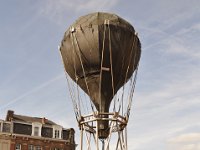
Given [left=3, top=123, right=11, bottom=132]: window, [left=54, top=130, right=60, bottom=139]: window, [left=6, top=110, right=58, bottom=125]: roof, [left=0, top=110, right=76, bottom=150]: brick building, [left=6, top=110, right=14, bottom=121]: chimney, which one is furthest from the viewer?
[left=54, top=130, right=60, bottom=139]: window

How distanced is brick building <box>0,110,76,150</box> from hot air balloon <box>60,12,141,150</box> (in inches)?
1044

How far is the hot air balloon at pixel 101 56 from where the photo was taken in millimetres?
19375

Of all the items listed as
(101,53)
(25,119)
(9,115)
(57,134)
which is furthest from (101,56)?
(25,119)

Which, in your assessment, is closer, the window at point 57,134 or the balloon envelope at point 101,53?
the balloon envelope at point 101,53

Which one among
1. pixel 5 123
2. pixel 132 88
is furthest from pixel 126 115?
pixel 5 123

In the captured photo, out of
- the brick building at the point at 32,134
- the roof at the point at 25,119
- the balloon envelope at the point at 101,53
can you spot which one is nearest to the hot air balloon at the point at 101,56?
the balloon envelope at the point at 101,53

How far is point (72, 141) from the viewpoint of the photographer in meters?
49.2

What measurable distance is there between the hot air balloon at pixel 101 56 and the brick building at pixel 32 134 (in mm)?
26526

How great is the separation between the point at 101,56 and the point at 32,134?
29704mm

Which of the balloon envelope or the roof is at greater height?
the roof

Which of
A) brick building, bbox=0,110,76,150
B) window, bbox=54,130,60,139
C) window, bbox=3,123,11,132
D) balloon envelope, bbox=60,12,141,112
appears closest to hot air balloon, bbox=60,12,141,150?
balloon envelope, bbox=60,12,141,112

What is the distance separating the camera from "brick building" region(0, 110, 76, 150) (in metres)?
44.2

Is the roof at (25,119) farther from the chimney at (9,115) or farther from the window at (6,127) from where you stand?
the window at (6,127)

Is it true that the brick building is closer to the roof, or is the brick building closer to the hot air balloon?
the roof
